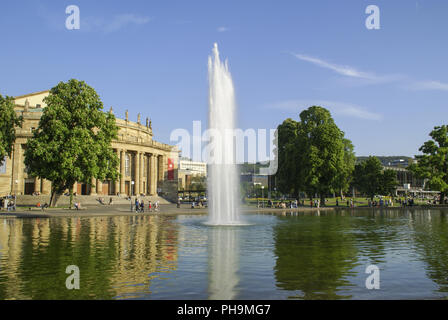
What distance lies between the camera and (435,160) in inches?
2923

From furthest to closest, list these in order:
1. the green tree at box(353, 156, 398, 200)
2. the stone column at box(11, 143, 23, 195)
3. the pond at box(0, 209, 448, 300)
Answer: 1. the green tree at box(353, 156, 398, 200)
2. the stone column at box(11, 143, 23, 195)
3. the pond at box(0, 209, 448, 300)

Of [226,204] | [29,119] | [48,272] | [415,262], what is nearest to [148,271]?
[48,272]

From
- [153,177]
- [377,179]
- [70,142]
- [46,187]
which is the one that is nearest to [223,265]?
[70,142]

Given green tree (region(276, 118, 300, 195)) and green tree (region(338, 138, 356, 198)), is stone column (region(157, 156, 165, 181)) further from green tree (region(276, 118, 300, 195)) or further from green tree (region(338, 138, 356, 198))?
green tree (region(338, 138, 356, 198))

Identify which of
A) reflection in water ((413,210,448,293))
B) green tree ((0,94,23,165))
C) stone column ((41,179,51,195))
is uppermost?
green tree ((0,94,23,165))

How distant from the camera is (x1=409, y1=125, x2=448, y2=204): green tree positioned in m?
73.0

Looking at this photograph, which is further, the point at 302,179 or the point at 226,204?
the point at 302,179

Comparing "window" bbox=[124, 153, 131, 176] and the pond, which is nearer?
the pond

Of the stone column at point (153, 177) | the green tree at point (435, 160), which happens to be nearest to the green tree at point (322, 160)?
the green tree at point (435, 160)

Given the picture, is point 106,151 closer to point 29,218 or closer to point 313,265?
point 29,218

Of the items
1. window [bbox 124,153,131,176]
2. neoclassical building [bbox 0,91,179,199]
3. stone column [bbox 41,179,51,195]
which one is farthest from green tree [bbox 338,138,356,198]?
stone column [bbox 41,179,51,195]

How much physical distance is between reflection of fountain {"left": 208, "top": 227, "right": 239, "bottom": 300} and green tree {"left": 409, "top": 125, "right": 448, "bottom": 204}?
62.0 m
